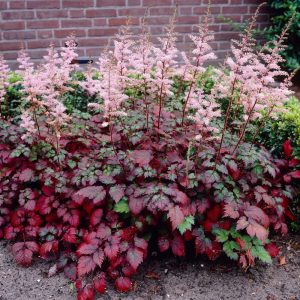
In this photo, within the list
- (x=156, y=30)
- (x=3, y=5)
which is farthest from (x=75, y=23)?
(x=156, y=30)

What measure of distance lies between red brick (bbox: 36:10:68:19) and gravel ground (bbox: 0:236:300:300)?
3128mm

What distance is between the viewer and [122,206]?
2.96m

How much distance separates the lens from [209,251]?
9.79ft

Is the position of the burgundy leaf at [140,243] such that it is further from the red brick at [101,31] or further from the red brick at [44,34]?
the red brick at [44,34]

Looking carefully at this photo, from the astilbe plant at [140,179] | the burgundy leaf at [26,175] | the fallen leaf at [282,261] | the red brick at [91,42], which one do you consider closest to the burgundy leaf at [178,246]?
the astilbe plant at [140,179]

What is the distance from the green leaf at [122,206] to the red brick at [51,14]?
10.5 feet

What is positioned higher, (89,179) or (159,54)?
(159,54)

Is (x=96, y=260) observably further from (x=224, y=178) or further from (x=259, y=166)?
(x=259, y=166)

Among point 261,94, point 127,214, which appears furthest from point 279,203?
point 127,214

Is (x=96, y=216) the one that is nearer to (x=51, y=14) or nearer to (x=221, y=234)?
(x=221, y=234)

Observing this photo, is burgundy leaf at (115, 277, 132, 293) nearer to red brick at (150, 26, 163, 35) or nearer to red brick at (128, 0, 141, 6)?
red brick at (150, 26, 163, 35)

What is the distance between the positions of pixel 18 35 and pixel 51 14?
49 centimetres

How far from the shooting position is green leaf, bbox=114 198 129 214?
9.65ft

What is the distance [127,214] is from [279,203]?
3.62ft
